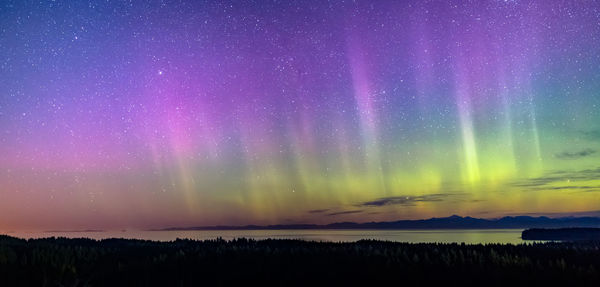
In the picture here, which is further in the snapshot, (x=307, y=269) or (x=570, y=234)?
(x=570, y=234)

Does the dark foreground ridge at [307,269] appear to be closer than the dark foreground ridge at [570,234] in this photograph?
Yes

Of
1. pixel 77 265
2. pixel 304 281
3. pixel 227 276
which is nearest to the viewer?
pixel 304 281

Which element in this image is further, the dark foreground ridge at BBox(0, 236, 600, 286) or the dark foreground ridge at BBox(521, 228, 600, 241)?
the dark foreground ridge at BBox(521, 228, 600, 241)

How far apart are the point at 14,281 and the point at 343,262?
1242 cm

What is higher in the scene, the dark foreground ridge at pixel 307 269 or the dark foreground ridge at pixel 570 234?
the dark foreground ridge at pixel 307 269

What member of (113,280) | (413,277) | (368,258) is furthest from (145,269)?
(413,277)

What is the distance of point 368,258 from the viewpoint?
17.9 m

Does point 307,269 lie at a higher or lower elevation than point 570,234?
higher

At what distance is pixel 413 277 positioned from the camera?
14.5 meters

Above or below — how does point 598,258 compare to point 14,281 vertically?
below

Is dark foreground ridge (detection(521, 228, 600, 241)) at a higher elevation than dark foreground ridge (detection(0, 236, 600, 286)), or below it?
below

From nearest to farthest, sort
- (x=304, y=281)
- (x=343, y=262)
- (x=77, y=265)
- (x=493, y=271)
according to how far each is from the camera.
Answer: (x=493, y=271), (x=304, y=281), (x=343, y=262), (x=77, y=265)

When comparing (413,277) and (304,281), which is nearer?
(413,277)

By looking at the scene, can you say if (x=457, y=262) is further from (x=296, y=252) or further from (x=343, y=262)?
(x=296, y=252)
